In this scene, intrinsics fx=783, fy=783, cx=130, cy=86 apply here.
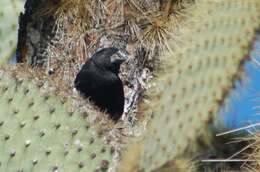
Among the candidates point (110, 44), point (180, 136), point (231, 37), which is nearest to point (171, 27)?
point (110, 44)

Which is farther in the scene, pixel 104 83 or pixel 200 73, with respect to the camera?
pixel 104 83

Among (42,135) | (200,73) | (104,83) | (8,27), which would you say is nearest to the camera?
(42,135)

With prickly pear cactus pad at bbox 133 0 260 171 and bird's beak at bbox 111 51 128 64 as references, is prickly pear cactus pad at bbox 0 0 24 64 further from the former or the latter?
prickly pear cactus pad at bbox 133 0 260 171

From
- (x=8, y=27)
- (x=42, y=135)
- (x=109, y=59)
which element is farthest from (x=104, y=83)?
(x=42, y=135)

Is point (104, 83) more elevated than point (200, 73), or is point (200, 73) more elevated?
point (200, 73)

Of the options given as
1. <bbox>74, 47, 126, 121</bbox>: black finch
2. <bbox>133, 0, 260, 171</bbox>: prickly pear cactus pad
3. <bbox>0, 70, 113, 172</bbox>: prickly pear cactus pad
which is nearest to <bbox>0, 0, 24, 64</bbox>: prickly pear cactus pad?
<bbox>74, 47, 126, 121</bbox>: black finch

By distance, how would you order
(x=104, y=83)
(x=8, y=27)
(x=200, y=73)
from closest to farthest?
(x=200, y=73) < (x=8, y=27) < (x=104, y=83)

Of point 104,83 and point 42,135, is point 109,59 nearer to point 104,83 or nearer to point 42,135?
point 104,83

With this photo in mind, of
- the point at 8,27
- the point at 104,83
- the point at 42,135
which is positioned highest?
the point at 8,27
